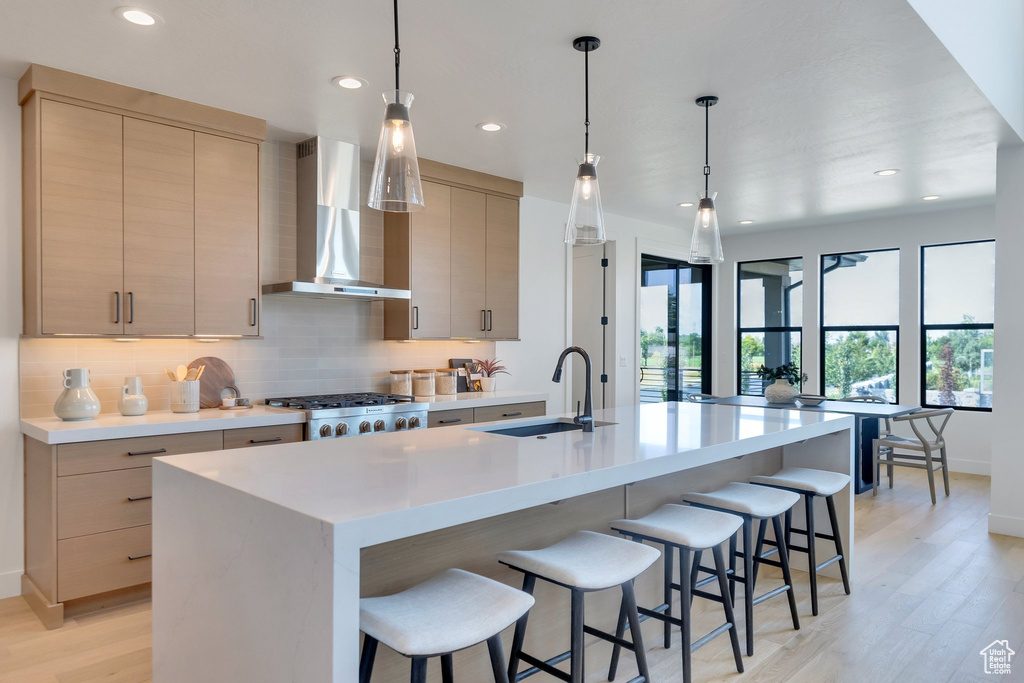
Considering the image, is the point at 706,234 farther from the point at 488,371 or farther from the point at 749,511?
the point at 488,371

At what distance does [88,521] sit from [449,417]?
2.07 m

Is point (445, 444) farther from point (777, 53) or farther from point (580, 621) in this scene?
point (777, 53)

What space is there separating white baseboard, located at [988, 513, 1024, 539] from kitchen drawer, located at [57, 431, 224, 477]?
4752mm

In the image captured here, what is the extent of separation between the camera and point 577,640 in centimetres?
183

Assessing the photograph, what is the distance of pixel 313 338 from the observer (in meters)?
4.41

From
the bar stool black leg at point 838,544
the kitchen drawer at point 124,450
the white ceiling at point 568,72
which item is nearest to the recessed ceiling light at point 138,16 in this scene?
the white ceiling at point 568,72

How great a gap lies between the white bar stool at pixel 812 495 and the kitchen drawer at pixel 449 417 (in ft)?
6.36

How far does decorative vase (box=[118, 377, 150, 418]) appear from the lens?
11.1 feet

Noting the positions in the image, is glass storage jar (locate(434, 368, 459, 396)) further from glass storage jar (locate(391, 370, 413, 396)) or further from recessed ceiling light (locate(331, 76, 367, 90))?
recessed ceiling light (locate(331, 76, 367, 90))

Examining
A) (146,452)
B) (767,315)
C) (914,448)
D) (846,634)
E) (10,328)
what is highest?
(767,315)

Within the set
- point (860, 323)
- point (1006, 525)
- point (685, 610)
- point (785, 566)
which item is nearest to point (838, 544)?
point (785, 566)

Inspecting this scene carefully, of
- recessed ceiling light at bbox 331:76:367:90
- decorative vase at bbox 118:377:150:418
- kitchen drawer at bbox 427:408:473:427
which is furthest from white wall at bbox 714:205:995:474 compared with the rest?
decorative vase at bbox 118:377:150:418

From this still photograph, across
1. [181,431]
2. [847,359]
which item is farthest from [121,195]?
[847,359]

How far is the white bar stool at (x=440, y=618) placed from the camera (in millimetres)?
1435
